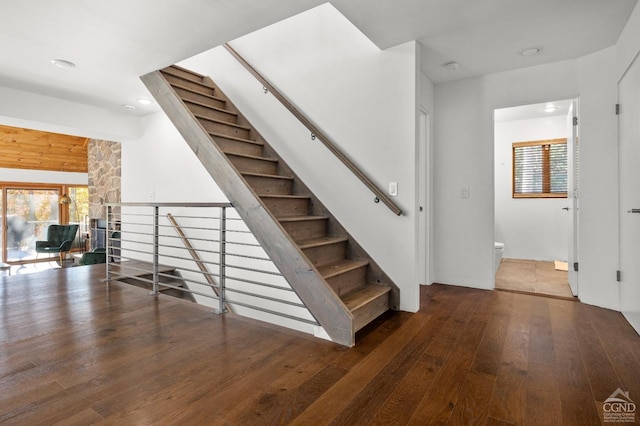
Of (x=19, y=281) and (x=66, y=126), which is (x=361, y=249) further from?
(x=66, y=126)

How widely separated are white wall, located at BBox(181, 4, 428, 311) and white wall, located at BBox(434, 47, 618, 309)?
121 centimetres

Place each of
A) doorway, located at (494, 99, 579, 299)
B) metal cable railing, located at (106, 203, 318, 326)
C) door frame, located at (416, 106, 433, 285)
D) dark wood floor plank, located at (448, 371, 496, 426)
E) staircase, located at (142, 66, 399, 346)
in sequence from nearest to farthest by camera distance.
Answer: dark wood floor plank, located at (448, 371, 496, 426), staircase, located at (142, 66, 399, 346), metal cable railing, located at (106, 203, 318, 326), door frame, located at (416, 106, 433, 285), doorway, located at (494, 99, 579, 299)

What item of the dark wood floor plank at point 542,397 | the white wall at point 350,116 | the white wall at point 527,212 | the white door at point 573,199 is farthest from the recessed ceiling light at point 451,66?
the white wall at point 527,212

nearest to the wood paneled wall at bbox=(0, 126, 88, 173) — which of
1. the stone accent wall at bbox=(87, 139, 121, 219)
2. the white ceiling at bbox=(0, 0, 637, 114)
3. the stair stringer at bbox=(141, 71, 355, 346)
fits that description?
the stone accent wall at bbox=(87, 139, 121, 219)

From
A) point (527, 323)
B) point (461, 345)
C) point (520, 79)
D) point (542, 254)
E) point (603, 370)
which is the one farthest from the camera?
point (542, 254)

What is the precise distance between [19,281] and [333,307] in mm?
3802

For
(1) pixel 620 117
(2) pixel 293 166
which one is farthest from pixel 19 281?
(1) pixel 620 117

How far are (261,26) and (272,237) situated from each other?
5.33ft

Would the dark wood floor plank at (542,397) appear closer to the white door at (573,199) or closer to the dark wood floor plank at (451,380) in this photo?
the dark wood floor plank at (451,380)

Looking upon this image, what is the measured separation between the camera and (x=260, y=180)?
3.37 metres

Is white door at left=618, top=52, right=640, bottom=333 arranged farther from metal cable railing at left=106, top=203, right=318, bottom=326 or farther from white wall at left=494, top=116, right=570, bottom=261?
white wall at left=494, top=116, right=570, bottom=261

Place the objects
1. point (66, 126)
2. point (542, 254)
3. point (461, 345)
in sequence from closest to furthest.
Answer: point (461, 345)
point (66, 126)
point (542, 254)

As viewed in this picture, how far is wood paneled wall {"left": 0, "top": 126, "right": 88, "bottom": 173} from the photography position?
24.4 ft

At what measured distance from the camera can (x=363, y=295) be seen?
2.75 metres
